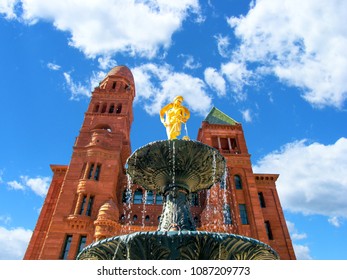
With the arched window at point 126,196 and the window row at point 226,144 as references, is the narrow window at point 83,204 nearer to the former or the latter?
the arched window at point 126,196

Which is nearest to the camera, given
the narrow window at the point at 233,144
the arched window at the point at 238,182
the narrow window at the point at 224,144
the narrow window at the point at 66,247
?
the narrow window at the point at 66,247

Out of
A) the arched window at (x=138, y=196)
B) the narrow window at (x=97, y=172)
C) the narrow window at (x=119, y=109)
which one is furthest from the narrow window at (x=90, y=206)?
the narrow window at (x=119, y=109)

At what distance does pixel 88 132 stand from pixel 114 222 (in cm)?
1124

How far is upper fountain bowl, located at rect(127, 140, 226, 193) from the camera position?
920cm

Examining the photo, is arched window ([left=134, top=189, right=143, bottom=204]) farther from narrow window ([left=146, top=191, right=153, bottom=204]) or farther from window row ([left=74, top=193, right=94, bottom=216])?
window row ([left=74, top=193, right=94, bottom=216])

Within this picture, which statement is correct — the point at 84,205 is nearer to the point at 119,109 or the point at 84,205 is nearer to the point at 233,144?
the point at 119,109

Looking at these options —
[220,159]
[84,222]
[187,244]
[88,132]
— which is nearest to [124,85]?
[88,132]

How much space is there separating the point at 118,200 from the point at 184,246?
22.6 meters

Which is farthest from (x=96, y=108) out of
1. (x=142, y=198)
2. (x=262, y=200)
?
(x=262, y=200)

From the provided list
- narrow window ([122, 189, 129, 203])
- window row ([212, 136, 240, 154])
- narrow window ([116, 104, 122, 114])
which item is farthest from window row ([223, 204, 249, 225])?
narrow window ([116, 104, 122, 114])

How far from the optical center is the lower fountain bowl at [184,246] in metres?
6.34

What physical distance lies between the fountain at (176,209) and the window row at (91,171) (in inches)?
649
